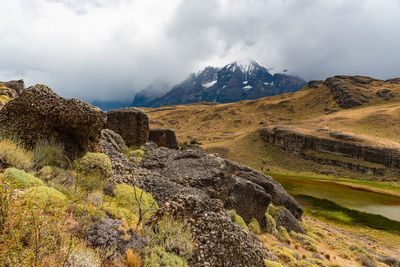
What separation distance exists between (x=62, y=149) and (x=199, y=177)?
677 centimetres

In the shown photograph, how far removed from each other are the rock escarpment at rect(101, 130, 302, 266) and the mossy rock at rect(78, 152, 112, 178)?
503 millimetres

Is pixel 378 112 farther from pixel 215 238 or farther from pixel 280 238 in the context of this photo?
pixel 215 238

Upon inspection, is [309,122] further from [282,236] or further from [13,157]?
[13,157]

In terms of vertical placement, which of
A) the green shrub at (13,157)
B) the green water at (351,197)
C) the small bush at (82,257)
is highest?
the green shrub at (13,157)

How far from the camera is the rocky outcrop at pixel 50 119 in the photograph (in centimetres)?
691

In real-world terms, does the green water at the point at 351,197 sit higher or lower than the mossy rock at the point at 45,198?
lower

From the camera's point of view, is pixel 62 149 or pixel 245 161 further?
pixel 245 161

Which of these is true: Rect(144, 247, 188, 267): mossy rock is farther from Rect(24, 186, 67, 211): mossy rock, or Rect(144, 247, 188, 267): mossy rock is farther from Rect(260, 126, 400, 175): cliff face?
Rect(260, 126, 400, 175): cliff face

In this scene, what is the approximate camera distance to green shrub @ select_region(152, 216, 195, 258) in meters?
4.55

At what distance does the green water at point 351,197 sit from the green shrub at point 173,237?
1588 inches

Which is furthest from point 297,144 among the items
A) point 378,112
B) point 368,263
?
point 368,263

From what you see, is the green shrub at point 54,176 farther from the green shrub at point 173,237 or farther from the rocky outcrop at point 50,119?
the green shrub at point 173,237

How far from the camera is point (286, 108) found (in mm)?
135250

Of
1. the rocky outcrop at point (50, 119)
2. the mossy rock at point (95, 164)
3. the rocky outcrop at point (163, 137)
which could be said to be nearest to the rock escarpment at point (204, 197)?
the mossy rock at point (95, 164)
